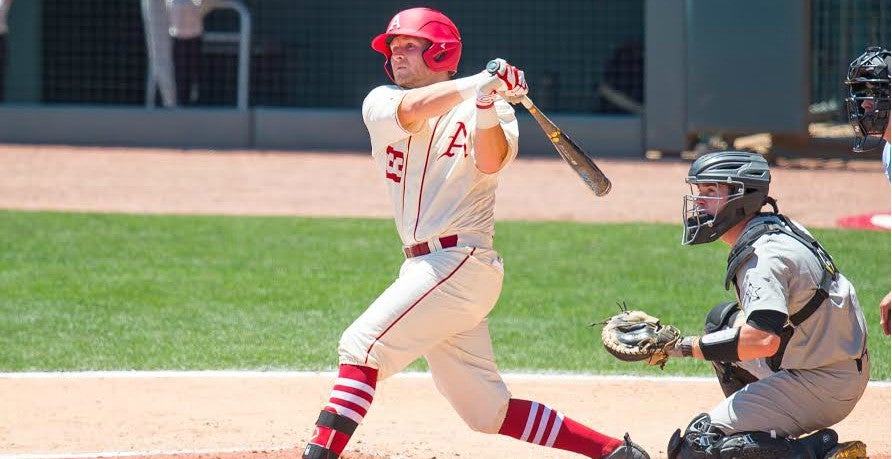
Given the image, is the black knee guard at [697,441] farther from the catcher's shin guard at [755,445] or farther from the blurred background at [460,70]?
the blurred background at [460,70]

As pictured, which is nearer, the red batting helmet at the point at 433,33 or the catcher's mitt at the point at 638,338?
the catcher's mitt at the point at 638,338

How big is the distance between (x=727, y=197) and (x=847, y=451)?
0.84 meters

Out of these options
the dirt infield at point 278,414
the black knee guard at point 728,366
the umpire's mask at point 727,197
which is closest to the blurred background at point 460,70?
the dirt infield at point 278,414

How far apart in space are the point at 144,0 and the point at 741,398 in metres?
12.1

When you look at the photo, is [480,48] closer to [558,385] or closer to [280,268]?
[280,268]

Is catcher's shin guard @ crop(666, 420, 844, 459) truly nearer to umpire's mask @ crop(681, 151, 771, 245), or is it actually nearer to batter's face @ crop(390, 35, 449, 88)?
umpire's mask @ crop(681, 151, 771, 245)

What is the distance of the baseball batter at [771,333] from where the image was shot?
12.5 feet

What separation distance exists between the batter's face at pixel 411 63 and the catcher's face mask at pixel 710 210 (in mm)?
913

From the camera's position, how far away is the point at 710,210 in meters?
4.09

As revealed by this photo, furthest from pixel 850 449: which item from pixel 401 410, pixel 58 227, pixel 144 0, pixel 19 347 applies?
pixel 144 0

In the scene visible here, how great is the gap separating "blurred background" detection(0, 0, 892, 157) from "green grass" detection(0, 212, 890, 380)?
3.70 metres

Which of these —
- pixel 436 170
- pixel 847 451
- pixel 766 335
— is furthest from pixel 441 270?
pixel 847 451

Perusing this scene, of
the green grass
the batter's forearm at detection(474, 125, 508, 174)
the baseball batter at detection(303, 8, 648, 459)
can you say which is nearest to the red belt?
the baseball batter at detection(303, 8, 648, 459)

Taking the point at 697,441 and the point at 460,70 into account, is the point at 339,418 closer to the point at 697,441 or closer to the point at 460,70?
the point at 697,441
